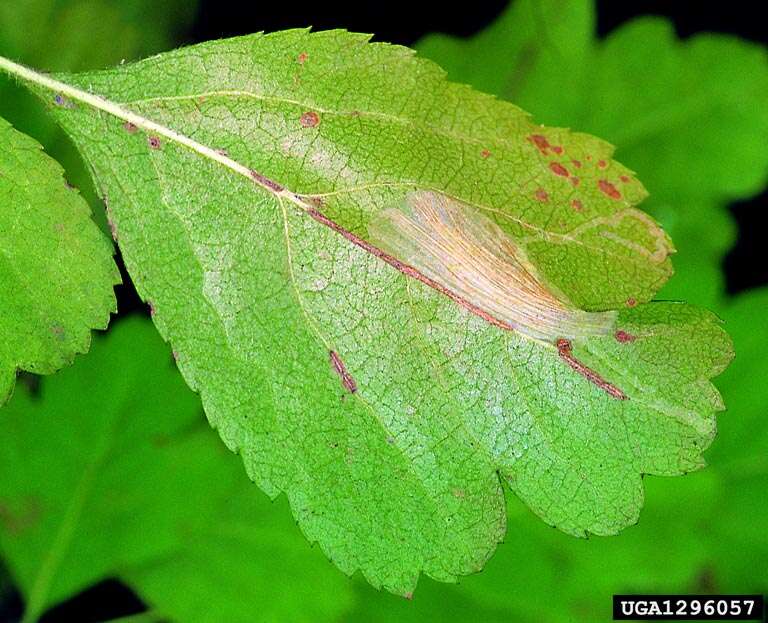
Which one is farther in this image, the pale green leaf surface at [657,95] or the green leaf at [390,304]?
the pale green leaf surface at [657,95]

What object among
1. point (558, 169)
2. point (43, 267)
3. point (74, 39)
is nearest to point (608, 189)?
point (558, 169)

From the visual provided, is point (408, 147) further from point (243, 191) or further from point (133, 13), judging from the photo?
point (133, 13)

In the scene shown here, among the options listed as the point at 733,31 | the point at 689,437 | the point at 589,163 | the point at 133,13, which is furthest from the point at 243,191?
the point at 733,31

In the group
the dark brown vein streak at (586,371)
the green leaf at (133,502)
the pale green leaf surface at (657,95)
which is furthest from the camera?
the pale green leaf surface at (657,95)

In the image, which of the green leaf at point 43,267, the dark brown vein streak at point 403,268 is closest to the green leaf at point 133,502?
the green leaf at point 43,267

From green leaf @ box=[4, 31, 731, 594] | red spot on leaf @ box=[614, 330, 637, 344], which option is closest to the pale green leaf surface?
green leaf @ box=[4, 31, 731, 594]

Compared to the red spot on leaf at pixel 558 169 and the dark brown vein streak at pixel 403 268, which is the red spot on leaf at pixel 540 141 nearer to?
the red spot on leaf at pixel 558 169
